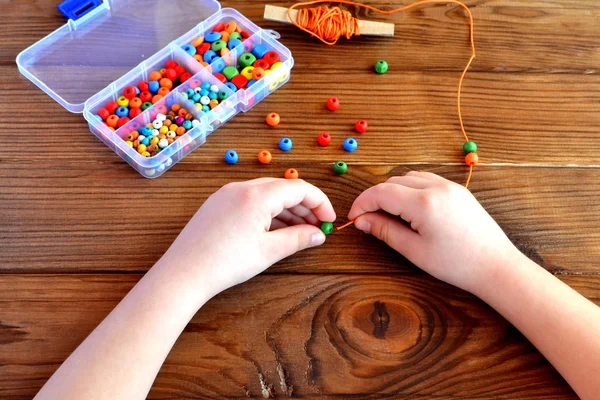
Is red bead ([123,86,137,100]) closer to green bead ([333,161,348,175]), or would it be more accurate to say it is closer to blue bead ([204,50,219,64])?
blue bead ([204,50,219,64])

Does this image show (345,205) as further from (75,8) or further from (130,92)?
(75,8)

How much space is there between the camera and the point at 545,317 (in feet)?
2.56

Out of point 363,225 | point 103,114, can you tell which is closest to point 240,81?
point 103,114

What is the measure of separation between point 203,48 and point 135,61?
0.12 m

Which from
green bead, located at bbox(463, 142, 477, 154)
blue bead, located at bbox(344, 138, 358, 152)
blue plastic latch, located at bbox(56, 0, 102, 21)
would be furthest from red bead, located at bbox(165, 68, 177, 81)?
green bead, located at bbox(463, 142, 477, 154)

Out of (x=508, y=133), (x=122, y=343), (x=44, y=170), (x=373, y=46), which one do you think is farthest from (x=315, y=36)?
(x=122, y=343)

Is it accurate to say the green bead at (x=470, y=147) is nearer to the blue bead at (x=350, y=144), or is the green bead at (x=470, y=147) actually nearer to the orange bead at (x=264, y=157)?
the blue bead at (x=350, y=144)

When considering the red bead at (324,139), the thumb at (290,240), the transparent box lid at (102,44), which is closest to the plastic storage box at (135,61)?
the transparent box lid at (102,44)

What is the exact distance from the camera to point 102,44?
107cm

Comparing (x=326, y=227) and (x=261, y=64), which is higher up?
(x=261, y=64)

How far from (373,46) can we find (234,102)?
284 mm

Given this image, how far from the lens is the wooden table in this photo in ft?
2.60

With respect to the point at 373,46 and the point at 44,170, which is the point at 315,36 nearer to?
the point at 373,46

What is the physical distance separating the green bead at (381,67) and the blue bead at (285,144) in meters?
0.21
